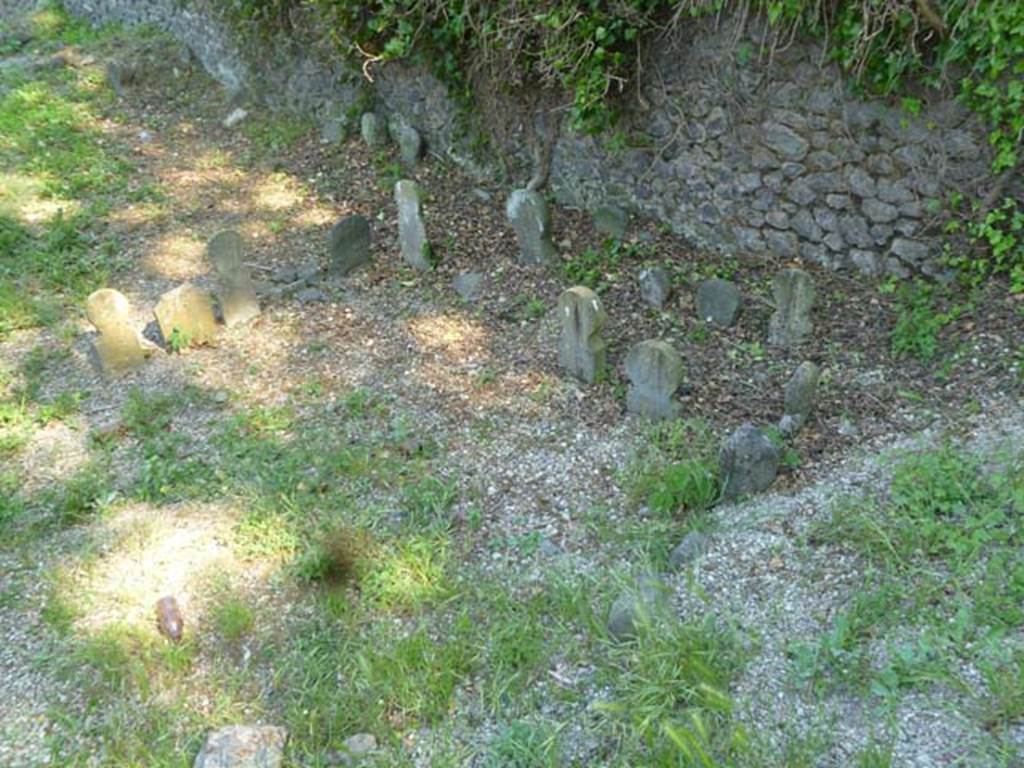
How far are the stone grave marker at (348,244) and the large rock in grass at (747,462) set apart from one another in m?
3.31

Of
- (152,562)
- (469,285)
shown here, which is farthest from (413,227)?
(152,562)

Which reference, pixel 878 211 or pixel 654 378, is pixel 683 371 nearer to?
pixel 654 378

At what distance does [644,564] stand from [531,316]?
2400 millimetres

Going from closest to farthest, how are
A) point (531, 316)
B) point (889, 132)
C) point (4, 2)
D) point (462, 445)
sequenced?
point (462, 445), point (889, 132), point (531, 316), point (4, 2)

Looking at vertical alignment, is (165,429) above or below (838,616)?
below

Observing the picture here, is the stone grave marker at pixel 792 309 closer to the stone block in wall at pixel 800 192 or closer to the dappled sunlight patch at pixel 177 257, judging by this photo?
the stone block in wall at pixel 800 192

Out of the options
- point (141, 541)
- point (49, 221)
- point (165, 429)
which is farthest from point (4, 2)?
point (141, 541)

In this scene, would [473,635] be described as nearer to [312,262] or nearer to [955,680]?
[955,680]

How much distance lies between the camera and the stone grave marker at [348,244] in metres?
6.23

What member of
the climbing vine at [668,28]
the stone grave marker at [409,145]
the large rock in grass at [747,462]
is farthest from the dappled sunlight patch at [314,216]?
the large rock in grass at [747,462]

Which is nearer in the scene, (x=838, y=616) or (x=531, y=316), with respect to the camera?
(x=838, y=616)

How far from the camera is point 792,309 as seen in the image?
5.07 metres

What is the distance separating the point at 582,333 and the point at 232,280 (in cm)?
234

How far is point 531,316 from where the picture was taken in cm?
570
